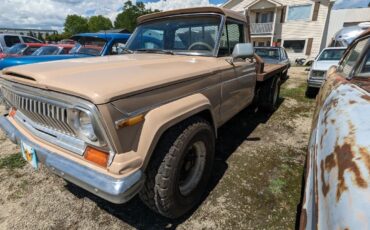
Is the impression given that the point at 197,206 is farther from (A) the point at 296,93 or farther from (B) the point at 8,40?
(B) the point at 8,40

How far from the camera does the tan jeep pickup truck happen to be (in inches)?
60.9

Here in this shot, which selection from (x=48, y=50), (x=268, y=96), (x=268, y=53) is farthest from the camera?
(x=268, y=53)

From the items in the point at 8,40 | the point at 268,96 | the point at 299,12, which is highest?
the point at 299,12

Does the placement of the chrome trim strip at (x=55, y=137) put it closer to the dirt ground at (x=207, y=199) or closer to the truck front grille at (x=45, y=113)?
the truck front grille at (x=45, y=113)

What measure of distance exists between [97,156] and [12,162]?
248cm

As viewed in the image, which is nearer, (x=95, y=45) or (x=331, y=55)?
(x=95, y=45)

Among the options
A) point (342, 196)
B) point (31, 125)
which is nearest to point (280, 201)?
point (342, 196)

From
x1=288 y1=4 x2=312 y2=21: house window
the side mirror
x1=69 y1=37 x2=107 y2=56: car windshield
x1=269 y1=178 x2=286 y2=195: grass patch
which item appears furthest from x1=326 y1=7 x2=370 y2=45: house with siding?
x1=269 y1=178 x2=286 y2=195: grass patch

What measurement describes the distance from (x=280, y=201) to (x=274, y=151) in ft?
4.10

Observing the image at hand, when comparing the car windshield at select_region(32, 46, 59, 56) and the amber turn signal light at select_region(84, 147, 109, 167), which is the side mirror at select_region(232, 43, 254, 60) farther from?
the car windshield at select_region(32, 46, 59, 56)

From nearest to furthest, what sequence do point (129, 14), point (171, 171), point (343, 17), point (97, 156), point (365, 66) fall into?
point (97, 156)
point (171, 171)
point (365, 66)
point (343, 17)
point (129, 14)

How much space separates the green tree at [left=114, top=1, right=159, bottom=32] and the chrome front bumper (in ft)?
169

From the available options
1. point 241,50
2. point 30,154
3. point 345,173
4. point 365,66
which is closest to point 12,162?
point 30,154

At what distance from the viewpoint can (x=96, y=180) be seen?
61.2 inches
